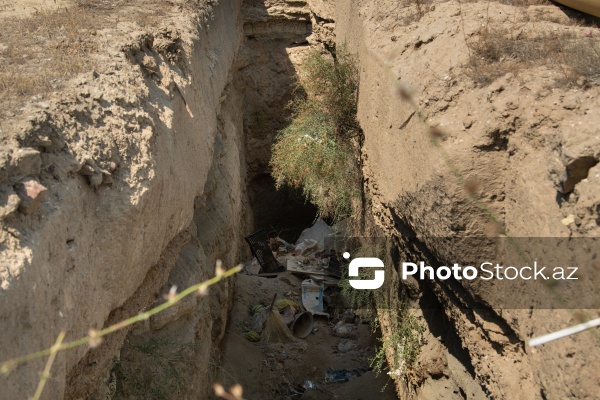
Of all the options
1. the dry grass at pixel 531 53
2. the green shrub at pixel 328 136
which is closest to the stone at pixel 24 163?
the dry grass at pixel 531 53

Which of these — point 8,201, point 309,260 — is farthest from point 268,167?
point 8,201

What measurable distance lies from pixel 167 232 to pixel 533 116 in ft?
7.84

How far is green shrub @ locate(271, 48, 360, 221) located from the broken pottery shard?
430 cm

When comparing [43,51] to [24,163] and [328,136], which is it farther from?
[328,136]

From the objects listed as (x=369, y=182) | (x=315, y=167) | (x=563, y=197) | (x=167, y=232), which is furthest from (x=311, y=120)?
(x=563, y=197)

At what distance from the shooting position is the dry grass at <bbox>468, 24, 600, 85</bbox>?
13.7ft

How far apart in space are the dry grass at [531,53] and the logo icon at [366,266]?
271cm

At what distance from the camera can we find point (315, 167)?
744 centimetres

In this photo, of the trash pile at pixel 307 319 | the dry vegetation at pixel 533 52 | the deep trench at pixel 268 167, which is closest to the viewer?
the dry vegetation at pixel 533 52

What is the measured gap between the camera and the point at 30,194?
3.13m

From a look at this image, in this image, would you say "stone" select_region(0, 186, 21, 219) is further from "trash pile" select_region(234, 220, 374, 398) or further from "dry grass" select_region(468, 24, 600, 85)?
"trash pile" select_region(234, 220, 374, 398)

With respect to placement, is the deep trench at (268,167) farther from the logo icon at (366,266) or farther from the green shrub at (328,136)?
the green shrub at (328,136)

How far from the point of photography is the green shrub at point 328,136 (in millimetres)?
7316

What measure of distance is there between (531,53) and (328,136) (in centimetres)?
297
